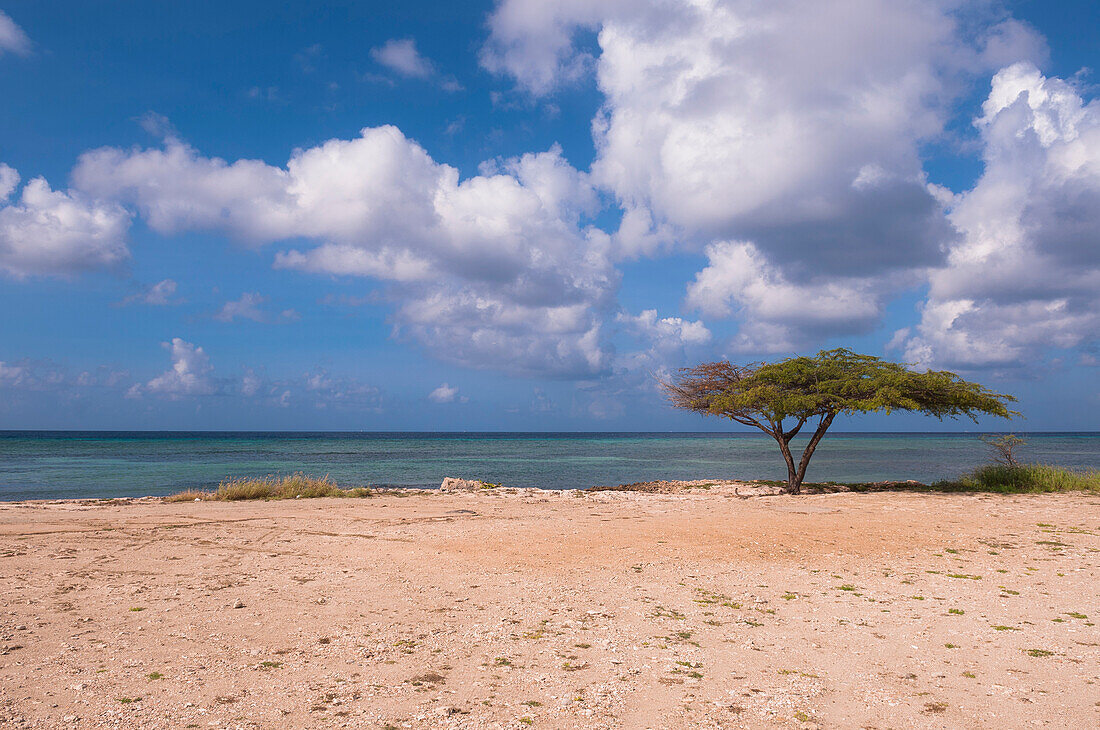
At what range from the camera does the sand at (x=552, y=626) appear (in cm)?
479

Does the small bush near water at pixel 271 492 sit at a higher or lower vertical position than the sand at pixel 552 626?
lower

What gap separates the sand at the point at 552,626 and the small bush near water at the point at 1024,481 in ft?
25.6

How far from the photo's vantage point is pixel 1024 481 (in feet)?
67.4

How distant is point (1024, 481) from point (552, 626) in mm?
20705

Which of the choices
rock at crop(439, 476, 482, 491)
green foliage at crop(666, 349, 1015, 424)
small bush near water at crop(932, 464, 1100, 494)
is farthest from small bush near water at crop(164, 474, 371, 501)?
small bush near water at crop(932, 464, 1100, 494)

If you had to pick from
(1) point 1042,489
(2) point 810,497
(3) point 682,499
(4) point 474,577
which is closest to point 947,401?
(1) point 1042,489

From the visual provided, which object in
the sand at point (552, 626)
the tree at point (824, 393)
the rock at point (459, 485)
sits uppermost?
the tree at point (824, 393)

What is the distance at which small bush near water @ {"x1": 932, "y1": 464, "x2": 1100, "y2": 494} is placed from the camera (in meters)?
19.6

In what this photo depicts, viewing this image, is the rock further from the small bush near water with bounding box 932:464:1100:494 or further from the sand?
the small bush near water with bounding box 932:464:1100:494

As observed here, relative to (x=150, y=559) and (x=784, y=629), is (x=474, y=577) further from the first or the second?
(x=150, y=559)

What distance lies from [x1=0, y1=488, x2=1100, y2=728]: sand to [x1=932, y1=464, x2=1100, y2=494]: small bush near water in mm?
7813

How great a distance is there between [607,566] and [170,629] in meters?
5.87

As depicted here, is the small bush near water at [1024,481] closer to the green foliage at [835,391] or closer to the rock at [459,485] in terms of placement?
the green foliage at [835,391]

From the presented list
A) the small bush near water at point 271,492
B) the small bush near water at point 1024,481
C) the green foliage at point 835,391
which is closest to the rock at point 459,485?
the small bush near water at point 271,492
